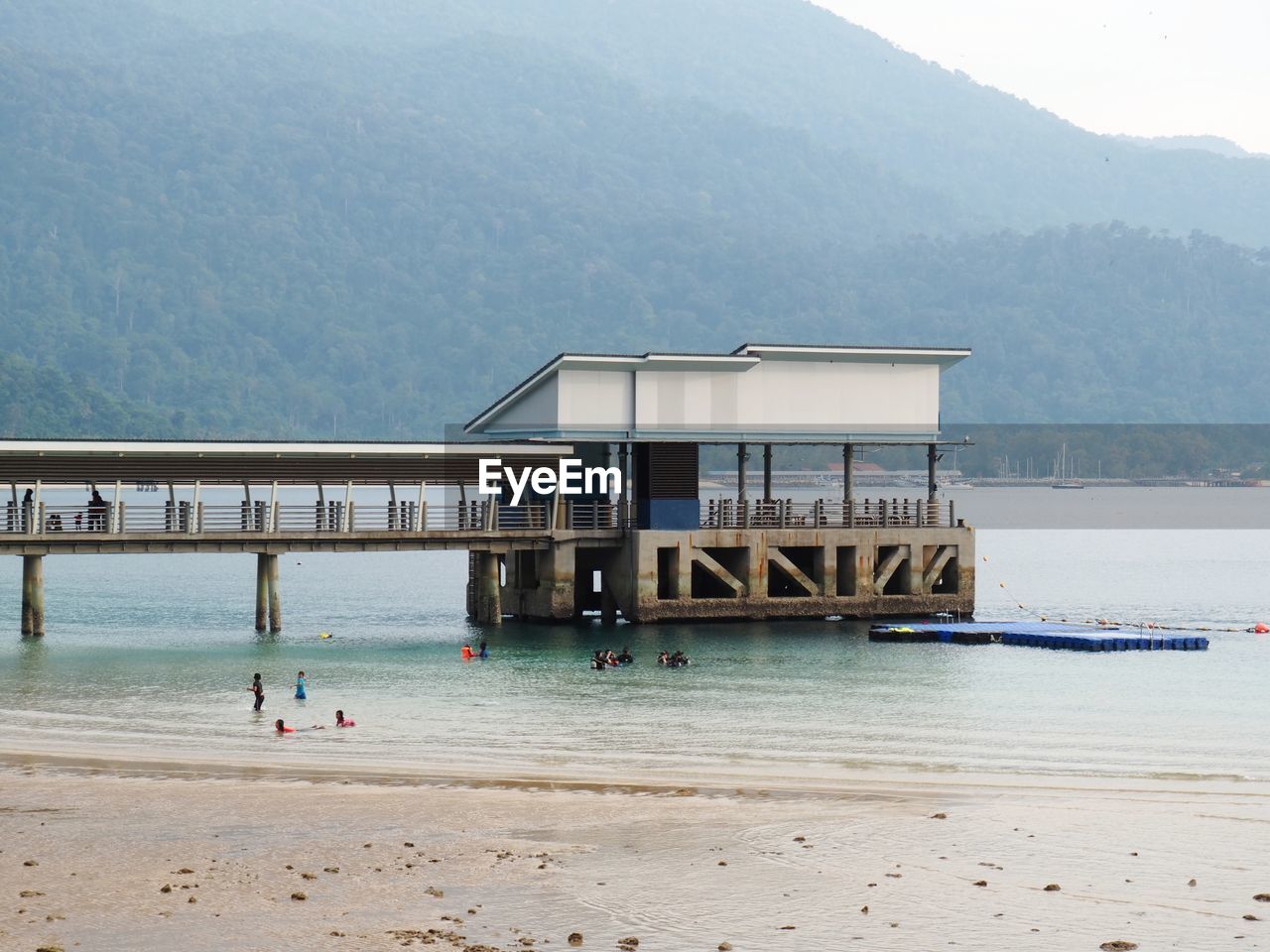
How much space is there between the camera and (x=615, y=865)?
1143 inches

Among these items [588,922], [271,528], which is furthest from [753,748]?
[271,528]

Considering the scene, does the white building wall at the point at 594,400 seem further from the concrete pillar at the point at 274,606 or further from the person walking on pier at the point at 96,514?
the person walking on pier at the point at 96,514

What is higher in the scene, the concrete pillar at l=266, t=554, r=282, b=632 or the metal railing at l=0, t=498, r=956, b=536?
the metal railing at l=0, t=498, r=956, b=536

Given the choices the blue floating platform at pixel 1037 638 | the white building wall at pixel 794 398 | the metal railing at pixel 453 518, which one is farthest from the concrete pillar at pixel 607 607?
the blue floating platform at pixel 1037 638

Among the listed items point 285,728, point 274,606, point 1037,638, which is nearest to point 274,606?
point 274,606

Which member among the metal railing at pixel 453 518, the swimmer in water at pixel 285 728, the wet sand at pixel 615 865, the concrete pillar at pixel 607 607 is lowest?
the wet sand at pixel 615 865

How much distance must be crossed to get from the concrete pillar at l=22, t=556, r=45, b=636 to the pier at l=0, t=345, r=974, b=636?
0.25 feet

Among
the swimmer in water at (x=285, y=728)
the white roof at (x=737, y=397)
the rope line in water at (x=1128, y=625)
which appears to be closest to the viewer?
the swimmer in water at (x=285, y=728)

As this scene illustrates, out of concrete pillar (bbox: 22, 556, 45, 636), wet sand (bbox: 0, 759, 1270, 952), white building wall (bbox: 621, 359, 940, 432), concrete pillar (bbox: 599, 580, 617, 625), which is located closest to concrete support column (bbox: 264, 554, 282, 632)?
concrete pillar (bbox: 22, 556, 45, 636)

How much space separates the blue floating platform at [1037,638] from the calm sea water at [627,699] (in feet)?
2.93

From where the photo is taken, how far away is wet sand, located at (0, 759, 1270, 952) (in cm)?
2506

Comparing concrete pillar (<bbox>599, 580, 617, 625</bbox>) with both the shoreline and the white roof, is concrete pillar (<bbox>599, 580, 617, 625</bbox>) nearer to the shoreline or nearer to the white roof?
the white roof

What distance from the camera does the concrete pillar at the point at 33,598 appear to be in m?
60.7

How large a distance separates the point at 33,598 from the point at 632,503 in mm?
20838
